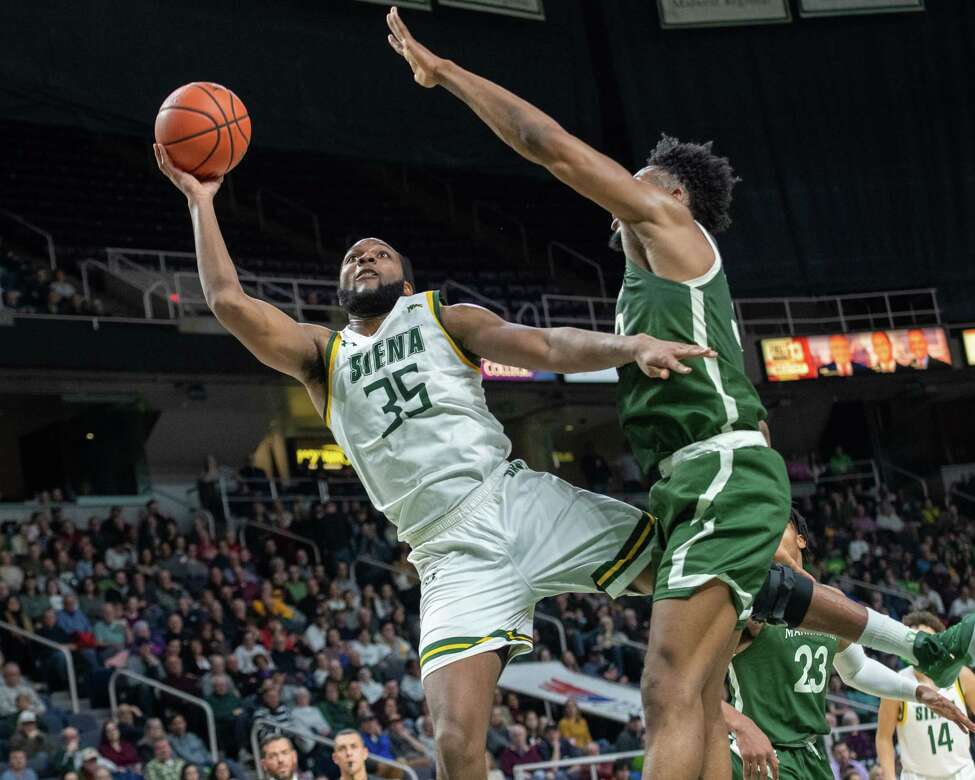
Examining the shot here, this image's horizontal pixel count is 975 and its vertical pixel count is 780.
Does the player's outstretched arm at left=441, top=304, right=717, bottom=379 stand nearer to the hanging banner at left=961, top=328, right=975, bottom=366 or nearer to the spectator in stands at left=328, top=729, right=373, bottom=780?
the spectator in stands at left=328, top=729, right=373, bottom=780

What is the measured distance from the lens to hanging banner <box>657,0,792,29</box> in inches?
883

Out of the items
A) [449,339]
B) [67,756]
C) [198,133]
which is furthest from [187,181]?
[67,756]

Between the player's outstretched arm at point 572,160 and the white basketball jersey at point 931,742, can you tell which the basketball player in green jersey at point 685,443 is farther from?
the white basketball jersey at point 931,742

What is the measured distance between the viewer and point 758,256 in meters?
22.7

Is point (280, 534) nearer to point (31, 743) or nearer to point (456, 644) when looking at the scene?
point (31, 743)

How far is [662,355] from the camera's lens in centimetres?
441

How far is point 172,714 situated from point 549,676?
525cm

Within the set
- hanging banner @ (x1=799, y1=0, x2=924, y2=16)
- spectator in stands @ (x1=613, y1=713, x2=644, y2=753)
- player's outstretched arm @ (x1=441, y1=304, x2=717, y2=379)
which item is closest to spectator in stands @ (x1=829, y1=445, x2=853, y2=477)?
hanging banner @ (x1=799, y1=0, x2=924, y2=16)

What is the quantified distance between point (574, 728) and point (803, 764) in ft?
30.6

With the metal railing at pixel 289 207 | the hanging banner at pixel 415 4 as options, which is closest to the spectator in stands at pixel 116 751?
the hanging banner at pixel 415 4

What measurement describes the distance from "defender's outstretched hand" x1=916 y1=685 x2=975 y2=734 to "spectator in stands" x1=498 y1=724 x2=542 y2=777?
7987 millimetres

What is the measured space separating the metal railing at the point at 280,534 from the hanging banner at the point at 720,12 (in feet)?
33.2

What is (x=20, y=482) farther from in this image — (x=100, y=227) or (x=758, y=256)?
(x=758, y=256)

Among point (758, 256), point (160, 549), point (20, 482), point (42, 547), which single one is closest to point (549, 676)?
point (160, 549)
